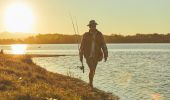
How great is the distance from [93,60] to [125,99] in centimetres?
427

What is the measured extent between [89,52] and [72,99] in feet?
14.6

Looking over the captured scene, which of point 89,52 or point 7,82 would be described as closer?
point 7,82

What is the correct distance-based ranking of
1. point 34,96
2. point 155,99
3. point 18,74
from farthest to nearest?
point 155,99 → point 18,74 → point 34,96

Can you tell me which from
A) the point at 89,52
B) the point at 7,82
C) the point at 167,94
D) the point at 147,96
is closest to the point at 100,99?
the point at 89,52

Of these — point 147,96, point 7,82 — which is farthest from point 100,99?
point 147,96

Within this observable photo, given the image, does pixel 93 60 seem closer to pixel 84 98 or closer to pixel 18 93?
pixel 84 98

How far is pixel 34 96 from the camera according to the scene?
12742 millimetres

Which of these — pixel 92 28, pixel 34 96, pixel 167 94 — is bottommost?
pixel 167 94

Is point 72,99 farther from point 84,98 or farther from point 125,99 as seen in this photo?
point 125,99

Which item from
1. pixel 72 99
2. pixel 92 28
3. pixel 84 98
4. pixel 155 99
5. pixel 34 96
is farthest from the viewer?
pixel 155 99

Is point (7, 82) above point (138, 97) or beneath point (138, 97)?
above

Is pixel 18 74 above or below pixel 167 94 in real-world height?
above

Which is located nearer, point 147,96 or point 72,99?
point 72,99

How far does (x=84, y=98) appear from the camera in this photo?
15711 mm
